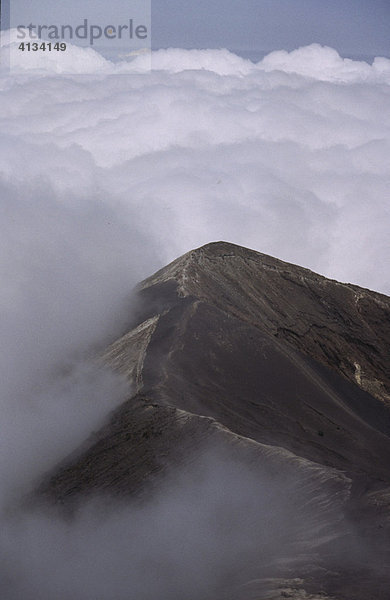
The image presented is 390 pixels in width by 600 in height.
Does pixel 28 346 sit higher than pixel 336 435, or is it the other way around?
pixel 336 435

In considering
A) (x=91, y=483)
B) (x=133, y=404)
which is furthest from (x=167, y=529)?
(x=133, y=404)

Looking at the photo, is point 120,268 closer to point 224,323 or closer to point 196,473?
point 224,323

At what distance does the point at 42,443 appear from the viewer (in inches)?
2088

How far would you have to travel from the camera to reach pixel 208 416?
45.2m

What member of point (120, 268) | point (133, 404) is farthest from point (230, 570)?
point (120, 268)

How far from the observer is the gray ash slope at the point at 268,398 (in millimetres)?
35594

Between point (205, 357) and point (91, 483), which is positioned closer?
point (91, 483)

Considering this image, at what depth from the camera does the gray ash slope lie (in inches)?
1401


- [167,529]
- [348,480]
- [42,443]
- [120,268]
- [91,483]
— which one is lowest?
[120,268]

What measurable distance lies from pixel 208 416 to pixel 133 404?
5.05 metres

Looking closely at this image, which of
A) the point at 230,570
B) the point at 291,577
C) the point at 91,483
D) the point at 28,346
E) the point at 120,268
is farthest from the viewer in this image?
the point at 120,268

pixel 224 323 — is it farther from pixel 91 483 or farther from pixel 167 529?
pixel 167 529

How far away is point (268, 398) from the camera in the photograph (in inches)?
2178

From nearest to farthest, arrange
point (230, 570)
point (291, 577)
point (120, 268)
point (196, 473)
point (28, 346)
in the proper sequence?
point (291, 577)
point (230, 570)
point (196, 473)
point (28, 346)
point (120, 268)
